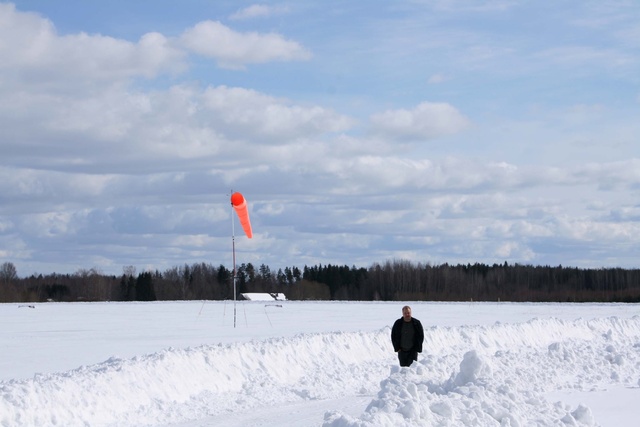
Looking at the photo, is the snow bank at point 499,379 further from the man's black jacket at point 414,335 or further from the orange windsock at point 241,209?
the orange windsock at point 241,209

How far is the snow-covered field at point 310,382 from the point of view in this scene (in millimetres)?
11508

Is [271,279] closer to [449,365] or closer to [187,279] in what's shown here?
[187,279]

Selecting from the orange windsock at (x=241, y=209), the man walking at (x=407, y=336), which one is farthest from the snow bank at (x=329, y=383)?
the orange windsock at (x=241, y=209)

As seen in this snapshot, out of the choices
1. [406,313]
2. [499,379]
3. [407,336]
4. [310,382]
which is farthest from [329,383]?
[499,379]

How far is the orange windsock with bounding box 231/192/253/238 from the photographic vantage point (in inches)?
1088

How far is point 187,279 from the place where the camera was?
142 m

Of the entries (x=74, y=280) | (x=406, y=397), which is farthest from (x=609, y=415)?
(x=74, y=280)

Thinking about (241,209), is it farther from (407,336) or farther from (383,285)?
(383,285)

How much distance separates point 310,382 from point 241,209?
36.1 ft

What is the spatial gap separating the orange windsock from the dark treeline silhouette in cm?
7950

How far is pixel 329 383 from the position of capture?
57.2ft

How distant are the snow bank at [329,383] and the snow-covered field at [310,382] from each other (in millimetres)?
25

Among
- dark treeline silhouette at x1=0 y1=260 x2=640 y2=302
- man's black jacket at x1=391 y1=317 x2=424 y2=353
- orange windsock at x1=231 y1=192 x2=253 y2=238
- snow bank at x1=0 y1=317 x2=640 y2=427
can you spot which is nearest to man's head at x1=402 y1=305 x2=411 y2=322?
man's black jacket at x1=391 y1=317 x2=424 y2=353

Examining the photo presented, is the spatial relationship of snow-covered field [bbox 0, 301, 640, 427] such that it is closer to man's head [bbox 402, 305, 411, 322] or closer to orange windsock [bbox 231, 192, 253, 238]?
man's head [bbox 402, 305, 411, 322]
